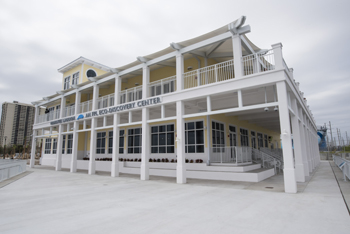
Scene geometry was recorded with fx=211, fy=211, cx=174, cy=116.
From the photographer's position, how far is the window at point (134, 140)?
1850cm

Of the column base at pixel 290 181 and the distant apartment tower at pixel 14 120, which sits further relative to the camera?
the distant apartment tower at pixel 14 120

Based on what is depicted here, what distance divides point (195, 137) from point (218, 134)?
192 centimetres

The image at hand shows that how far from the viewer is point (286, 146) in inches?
316

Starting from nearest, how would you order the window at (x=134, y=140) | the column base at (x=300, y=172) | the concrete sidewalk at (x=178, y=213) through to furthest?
the concrete sidewalk at (x=178, y=213)
the column base at (x=300, y=172)
the window at (x=134, y=140)

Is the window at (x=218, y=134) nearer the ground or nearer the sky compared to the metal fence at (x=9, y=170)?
nearer the sky

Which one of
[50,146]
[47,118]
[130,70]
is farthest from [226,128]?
[50,146]

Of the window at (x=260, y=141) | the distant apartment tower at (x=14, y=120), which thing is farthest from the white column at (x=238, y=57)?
the distant apartment tower at (x=14, y=120)

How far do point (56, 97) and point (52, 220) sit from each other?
63.9 ft

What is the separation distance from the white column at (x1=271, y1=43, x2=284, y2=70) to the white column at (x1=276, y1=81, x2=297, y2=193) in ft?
2.31

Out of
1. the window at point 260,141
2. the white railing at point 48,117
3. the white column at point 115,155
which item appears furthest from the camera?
the window at point 260,141

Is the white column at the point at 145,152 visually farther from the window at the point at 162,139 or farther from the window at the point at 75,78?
the window at the point at 75,78

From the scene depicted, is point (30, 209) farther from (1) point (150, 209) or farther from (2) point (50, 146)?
(2) point (50, 146)

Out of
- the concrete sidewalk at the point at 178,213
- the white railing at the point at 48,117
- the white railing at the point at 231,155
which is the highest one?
the white railing at the point at 48,117

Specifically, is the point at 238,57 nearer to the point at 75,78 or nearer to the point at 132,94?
the point at 132,94
